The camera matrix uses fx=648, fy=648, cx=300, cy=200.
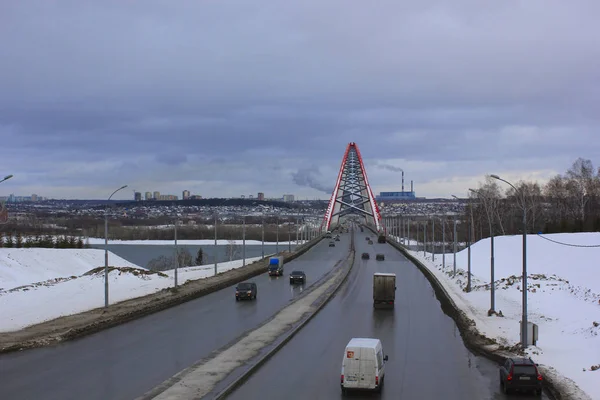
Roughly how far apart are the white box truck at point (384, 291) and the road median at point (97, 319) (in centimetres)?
1450

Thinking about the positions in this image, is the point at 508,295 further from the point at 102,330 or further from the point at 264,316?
the point at 102,330

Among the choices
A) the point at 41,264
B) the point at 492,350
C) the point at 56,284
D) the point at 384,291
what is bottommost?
the point at 41,264

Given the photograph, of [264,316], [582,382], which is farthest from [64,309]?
[582,382]

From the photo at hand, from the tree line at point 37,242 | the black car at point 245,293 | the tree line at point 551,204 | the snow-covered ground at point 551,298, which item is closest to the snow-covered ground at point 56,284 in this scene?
the black car at point 245,293

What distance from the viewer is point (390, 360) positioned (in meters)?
26.6

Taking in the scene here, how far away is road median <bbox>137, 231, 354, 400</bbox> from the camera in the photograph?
2059 centimetres

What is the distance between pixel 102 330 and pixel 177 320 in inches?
207

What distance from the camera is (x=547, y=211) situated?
13850cm

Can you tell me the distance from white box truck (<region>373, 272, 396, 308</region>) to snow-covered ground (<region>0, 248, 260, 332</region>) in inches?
801

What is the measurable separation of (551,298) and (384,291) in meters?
10.9

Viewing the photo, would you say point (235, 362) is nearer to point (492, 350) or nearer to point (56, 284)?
point (492, 350)

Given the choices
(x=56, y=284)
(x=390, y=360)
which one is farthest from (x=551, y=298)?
(x=56, y=284)

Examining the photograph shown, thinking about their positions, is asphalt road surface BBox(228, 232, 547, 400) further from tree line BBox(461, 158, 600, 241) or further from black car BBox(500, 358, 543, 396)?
tree line BBox(461, 158, 600, 241)

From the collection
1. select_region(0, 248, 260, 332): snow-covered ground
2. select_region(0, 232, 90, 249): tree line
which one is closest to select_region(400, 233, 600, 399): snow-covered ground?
select_region(0, 248, 260, 332): snow-covered ground
